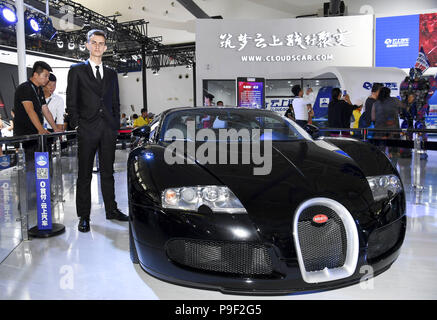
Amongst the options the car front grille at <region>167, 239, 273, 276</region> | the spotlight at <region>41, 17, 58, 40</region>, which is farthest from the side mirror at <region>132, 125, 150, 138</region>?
the spotlight at <region>41, 17, 58, 40</region>

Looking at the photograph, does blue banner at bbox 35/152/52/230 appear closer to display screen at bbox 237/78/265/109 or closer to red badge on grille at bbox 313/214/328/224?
red badge on grille at bbox 313/214/328/224

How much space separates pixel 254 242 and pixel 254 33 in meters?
9.66

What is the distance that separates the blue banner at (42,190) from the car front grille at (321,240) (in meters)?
2.14

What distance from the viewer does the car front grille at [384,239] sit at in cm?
158

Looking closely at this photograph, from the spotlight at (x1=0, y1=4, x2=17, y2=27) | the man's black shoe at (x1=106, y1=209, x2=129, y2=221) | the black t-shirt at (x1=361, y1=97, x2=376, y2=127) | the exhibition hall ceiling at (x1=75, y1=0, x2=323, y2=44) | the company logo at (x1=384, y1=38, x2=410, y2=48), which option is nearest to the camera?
the man's black shoe at (x1=106, y1=209, x2=129, y2=221)

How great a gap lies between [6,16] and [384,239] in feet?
22.1

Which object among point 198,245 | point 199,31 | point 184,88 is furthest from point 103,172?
point 184,88

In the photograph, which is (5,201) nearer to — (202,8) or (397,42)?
(397,42)

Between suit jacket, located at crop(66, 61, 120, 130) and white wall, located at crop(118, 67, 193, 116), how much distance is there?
2333 cm

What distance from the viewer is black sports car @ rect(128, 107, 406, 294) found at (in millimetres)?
1455

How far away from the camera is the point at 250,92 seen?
9.52m

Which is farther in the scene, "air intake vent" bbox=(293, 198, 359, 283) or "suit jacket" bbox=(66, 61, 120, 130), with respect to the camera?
"suit jacket" bbox=(66, 61, 120, 130)

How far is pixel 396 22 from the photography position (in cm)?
995

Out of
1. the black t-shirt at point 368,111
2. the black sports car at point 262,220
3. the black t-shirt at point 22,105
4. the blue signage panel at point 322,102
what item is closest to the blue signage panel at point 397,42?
the blue signage panel at point 322,102
